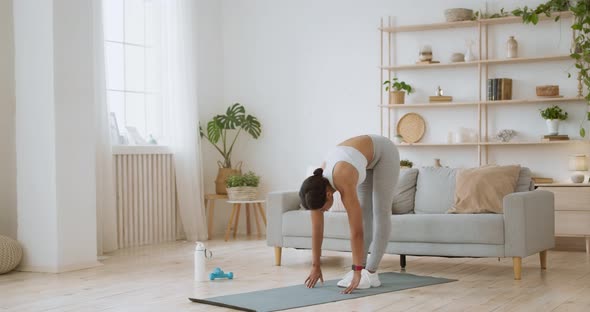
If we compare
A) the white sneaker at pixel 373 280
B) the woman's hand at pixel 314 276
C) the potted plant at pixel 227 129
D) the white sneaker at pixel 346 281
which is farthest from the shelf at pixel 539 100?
the woman's hand at pixel 314 276

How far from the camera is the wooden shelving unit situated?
7.13 metres

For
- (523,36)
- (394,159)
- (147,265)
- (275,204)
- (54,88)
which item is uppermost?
(523,36)

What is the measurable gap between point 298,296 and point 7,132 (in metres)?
3.02

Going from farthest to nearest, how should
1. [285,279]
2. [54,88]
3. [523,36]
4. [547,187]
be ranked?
[523,36] → [547,187] → [54,88] → [285,279]

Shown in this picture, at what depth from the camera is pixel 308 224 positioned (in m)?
5.79

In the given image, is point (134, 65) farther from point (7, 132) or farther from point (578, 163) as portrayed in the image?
point (578, 163)

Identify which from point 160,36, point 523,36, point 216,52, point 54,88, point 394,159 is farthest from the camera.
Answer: point 216,52

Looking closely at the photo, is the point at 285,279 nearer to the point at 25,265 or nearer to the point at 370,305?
the point at 370,305

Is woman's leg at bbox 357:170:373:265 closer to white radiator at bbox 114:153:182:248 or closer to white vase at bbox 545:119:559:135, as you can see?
white vase at bbox 545:119:559:135

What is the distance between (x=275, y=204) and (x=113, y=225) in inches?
70.8

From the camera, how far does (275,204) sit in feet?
19.9

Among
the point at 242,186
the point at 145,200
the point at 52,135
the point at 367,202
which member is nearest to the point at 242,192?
the point at 242,186

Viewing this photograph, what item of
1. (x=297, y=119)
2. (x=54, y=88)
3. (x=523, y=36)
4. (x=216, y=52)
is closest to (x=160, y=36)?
(x=216, y=52)

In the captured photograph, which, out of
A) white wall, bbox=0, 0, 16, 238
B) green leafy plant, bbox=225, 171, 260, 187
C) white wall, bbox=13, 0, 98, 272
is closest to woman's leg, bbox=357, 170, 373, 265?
white wall, bbox=13, 0, 98, 272
